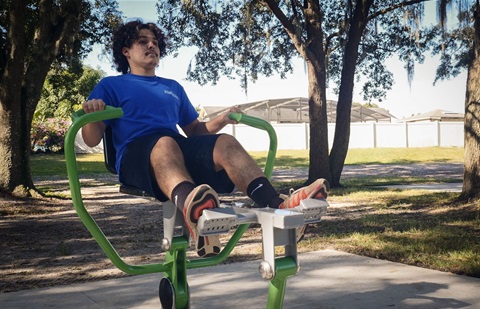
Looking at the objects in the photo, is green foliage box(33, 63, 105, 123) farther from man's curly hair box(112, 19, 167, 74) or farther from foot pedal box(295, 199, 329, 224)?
foot pedal box(295, 199, 329, 224)

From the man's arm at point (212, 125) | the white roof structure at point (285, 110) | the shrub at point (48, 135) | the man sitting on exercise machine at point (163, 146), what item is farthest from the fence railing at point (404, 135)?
the man sitting on exercise machine at point (163, 146)

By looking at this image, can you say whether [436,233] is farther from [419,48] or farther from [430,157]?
[430,157]

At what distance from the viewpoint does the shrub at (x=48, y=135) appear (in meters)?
23.8

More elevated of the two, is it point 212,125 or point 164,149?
point 212,125

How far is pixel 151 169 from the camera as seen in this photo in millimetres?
2242

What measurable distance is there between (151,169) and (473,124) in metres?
5.58

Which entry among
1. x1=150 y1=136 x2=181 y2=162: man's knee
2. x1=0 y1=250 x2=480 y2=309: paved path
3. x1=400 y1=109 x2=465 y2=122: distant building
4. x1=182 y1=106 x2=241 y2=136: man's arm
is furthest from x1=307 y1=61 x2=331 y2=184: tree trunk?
x1=400 y1=109 x2=465 y2=122: distant building

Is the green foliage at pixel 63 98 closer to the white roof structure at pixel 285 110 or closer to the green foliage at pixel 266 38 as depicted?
the white roof structure at pixel 285 110

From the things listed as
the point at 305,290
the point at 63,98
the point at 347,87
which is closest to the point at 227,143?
the point at 305,290

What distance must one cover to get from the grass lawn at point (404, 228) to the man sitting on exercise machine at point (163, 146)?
2034 mm

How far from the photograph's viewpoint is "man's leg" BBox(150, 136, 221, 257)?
188 cm

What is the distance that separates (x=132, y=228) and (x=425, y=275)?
3.80 m

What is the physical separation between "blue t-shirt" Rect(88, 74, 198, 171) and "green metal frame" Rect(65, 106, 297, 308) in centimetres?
18

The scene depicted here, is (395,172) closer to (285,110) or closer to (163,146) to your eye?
(163,146)
